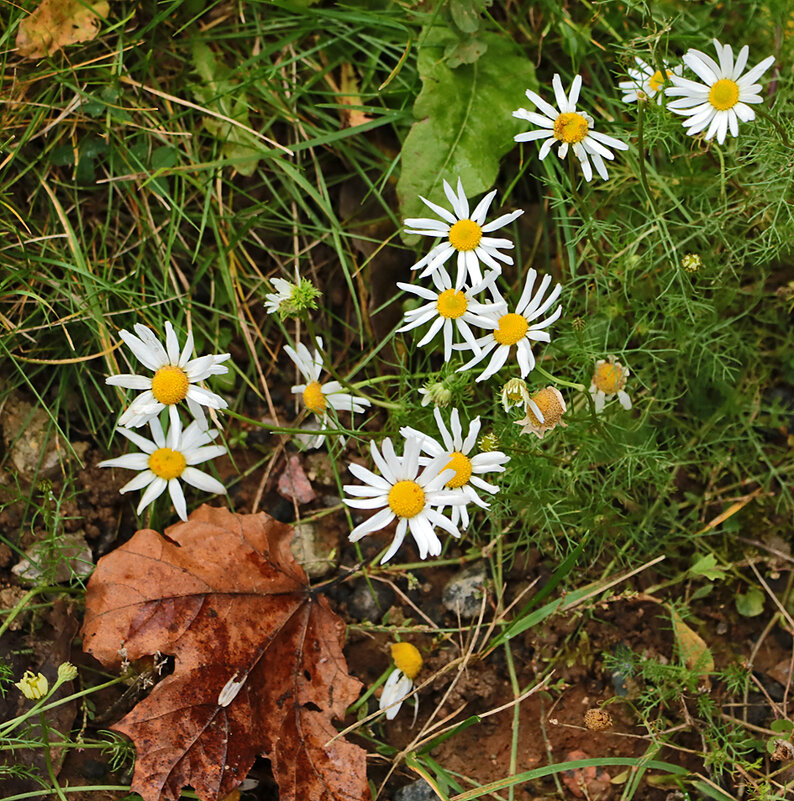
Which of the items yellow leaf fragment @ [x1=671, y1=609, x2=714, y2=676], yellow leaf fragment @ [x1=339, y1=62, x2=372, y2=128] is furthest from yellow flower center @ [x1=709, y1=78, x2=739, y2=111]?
yellow leaf fragment @ [x1=671, y1=609, x2=714, y2=676]

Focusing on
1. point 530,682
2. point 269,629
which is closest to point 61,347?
point 269,629

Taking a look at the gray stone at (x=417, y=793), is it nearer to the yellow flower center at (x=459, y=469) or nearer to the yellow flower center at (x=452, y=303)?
the yellow flower center at (x=459, y=469)

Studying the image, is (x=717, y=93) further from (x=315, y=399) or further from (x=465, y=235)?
(x=315, y=399)

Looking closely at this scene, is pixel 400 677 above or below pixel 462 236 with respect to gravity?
below

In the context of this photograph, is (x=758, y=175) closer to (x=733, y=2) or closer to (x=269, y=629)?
(x=733, y=2)

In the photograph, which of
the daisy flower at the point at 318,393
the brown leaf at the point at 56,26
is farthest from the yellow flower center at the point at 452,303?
the brown leaf at the point at 56,26

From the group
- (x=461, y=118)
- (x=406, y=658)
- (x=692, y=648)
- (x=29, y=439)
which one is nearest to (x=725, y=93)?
(x=461, y=118)
